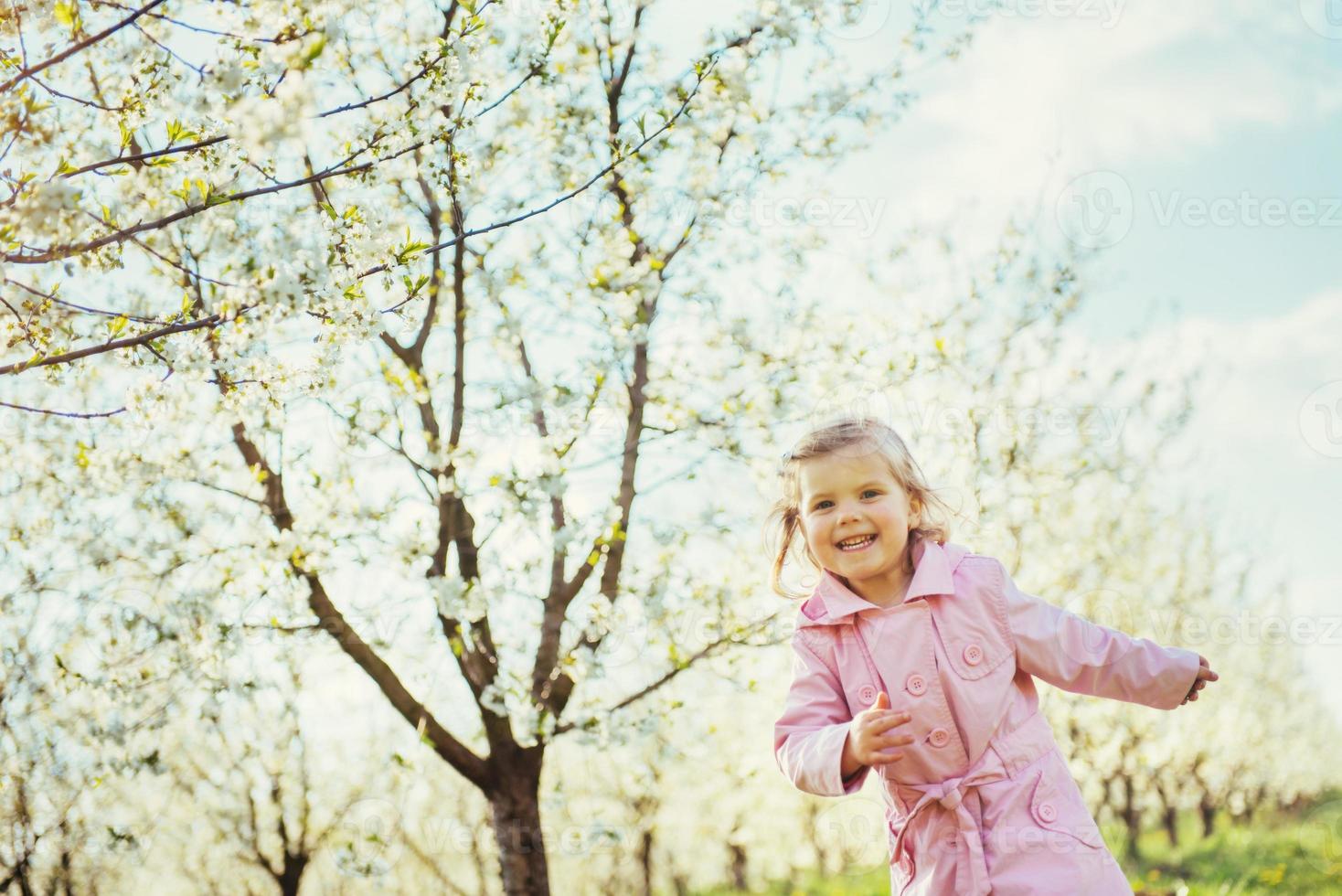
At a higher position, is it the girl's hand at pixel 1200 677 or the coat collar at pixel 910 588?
the coat collar at pixel 910 588

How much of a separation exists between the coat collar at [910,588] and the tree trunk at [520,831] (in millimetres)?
2460

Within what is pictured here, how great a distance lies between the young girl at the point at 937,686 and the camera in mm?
1877

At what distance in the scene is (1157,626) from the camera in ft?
32.8

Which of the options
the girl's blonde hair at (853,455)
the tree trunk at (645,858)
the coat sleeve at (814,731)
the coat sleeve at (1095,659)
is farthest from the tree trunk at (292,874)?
the coat sleeve at (1095,659)

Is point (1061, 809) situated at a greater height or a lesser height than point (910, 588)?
lesser

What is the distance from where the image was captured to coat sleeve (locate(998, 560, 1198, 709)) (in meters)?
2.01

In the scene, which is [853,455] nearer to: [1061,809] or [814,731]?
[814,731]

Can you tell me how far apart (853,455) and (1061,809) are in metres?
0.83

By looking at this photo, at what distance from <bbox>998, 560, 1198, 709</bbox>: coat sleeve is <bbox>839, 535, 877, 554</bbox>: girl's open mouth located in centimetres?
32

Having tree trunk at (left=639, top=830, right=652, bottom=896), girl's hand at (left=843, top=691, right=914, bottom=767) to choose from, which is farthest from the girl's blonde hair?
tree trunk at (left=639, top=830, right=652, bottom=896)

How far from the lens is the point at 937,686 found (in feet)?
6.66

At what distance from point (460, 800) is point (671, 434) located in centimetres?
1260

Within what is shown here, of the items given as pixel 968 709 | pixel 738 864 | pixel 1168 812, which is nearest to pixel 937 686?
pixel 968 709

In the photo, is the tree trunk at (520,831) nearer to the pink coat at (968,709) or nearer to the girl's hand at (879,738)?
the pink coat at (968,709)
